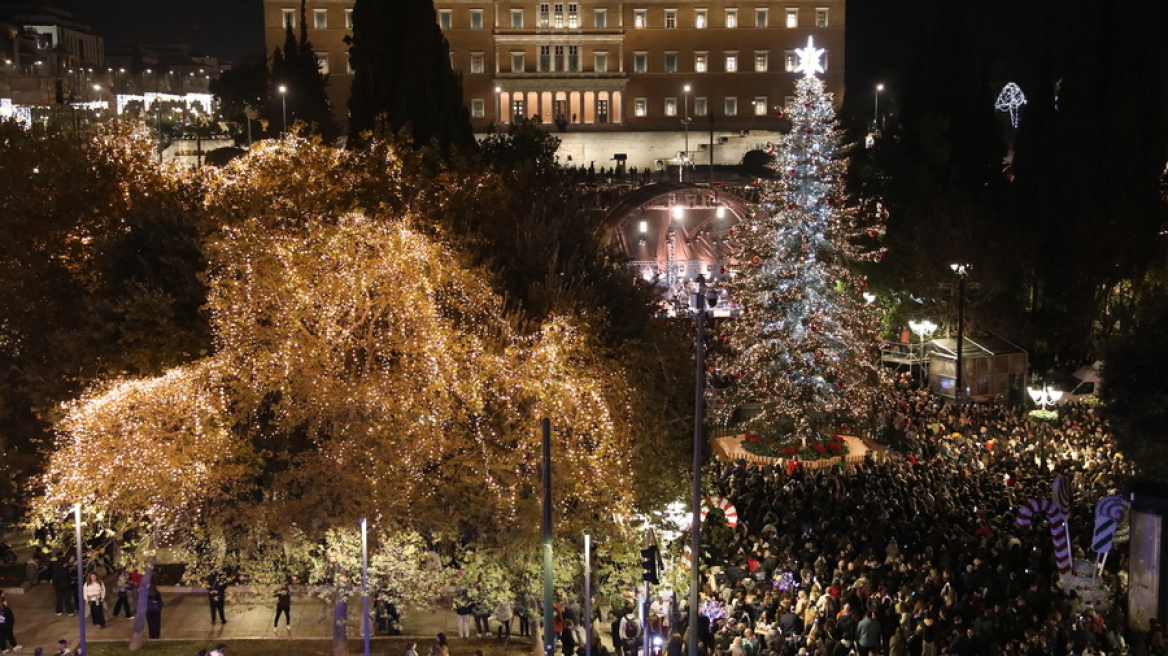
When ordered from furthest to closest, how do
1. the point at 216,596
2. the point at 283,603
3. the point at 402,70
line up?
the point at 402,70, the point at 216,596, the point at 283,603

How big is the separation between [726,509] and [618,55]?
67257 mm

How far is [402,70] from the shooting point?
A: 131 feet

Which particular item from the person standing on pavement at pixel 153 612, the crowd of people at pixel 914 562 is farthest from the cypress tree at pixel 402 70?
the person standing on pavement at pixel 153 612

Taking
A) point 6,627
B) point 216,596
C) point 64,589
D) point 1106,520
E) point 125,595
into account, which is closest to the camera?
point 1106,520

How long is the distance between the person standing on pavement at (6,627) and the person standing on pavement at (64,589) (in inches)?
60.0

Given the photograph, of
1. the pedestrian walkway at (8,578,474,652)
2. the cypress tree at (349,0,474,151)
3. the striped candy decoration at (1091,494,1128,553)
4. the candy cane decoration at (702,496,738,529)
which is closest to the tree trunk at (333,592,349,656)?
the pedestrian walkway at (8,578,474,652)

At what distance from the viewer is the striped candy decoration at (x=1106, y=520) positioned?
56.5 feet

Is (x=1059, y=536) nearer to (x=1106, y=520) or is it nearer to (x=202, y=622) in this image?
(x=1106, y=520)

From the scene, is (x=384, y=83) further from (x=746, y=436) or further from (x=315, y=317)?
(x=315, y=317)

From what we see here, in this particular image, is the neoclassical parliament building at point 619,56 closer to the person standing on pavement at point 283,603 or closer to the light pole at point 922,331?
the light pole at point 922,331

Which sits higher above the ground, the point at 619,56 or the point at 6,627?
the point at 619,56

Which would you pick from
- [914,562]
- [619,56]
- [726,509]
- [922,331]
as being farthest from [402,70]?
[619,56]

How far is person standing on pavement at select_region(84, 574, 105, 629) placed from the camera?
61.5ft

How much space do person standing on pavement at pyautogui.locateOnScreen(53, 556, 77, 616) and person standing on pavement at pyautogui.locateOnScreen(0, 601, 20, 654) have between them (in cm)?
153
